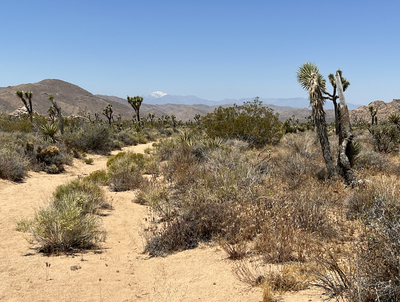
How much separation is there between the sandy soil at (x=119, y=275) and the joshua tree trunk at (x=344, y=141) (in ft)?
20.3

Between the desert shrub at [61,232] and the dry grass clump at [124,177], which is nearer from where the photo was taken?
the desert shrub at [61,232]

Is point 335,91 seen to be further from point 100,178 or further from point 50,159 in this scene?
point 50,159

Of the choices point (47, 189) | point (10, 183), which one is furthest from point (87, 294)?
point (10, 183)

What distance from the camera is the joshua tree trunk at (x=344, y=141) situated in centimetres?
893

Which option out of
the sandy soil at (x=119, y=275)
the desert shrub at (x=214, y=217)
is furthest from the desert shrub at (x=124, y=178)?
the sandy soil at (x=119, y=275)

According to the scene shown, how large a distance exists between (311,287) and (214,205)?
9.01 feet

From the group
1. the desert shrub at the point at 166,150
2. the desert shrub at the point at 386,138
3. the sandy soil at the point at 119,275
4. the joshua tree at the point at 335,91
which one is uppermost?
the joshua tree at the point at 335,91

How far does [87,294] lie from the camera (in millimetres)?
3777

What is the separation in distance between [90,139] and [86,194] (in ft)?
42.3

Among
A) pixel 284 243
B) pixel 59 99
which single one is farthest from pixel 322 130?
pixel 59 99

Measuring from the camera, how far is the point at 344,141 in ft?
31.2

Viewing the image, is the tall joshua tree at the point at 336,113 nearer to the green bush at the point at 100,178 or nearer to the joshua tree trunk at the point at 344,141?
the joshua tree trunk at the point at 344,141

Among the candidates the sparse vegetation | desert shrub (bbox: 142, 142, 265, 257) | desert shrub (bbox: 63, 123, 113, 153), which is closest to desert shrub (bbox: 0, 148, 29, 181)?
the sparse vegetation

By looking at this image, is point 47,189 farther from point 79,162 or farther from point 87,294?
point 87,294
